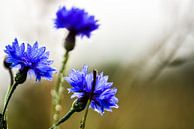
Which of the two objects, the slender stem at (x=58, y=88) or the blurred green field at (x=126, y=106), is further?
the blurred green field at (x=126, y=106)

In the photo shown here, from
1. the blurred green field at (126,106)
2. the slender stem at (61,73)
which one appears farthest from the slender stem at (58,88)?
the blurred green field at (126,106)

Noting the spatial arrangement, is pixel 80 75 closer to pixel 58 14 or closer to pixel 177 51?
pixel 58 14

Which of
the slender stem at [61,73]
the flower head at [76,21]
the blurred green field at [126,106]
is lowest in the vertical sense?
the slender stem at [61,73]

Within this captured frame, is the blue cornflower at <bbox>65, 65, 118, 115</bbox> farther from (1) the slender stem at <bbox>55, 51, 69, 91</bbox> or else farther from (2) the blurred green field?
(2) the blurred green field

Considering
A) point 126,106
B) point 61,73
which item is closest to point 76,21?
point 61,73

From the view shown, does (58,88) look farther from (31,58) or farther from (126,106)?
(126,106)

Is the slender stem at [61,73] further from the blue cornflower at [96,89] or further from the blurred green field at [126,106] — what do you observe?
the blurred green field at [126,106]
